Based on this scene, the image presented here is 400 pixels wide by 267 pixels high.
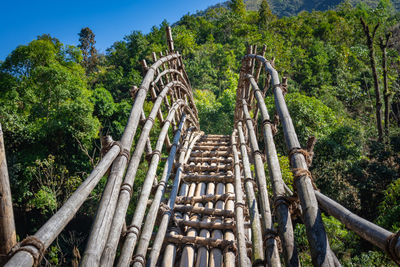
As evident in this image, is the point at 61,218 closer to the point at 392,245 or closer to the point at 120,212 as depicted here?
the point at 120,212

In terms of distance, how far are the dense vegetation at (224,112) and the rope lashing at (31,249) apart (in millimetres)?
5022

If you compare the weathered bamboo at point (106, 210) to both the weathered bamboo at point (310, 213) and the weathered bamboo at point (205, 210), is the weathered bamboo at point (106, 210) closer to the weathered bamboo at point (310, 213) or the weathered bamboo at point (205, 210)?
the weathered bamboo at point (310, 213)

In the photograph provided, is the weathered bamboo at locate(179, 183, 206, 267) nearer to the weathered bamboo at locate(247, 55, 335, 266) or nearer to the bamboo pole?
the bamboo pole

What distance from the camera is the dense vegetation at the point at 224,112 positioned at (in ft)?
24.0

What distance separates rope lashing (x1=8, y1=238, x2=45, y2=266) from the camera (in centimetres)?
102

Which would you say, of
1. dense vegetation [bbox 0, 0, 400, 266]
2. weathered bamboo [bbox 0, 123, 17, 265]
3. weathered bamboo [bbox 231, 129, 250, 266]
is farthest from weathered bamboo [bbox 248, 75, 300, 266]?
dense vegetation [bbox 0, 0, 400, 266]

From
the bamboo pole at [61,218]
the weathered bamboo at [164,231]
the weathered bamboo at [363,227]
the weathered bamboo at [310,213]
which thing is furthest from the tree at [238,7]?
the weathered bamboo at [363,227]

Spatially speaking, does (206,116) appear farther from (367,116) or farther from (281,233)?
(281,233)

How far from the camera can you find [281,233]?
143cm

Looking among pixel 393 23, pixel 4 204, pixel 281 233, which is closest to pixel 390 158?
pixel 281 233

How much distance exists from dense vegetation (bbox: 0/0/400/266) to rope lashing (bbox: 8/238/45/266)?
16.5 feet

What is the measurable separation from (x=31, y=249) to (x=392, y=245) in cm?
146

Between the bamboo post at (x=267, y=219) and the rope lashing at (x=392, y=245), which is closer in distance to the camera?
the rope lashing at (x=392, y=245)

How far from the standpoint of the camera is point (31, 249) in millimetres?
1027
